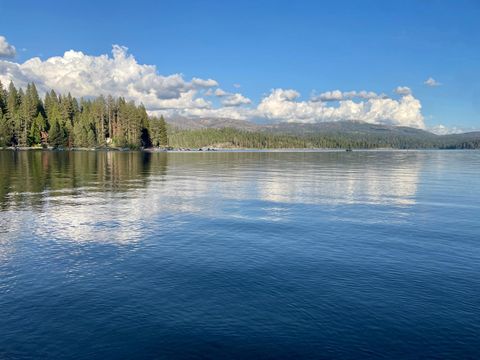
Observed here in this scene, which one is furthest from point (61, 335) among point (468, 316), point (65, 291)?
point (468, 316)

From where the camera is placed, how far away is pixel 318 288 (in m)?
22.0

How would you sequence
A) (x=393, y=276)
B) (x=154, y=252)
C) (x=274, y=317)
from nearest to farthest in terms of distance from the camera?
1. (x=274, y=317)
2. (x=393, y=276)
3. (x=154, y=252)

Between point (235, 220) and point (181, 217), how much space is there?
5869 mm

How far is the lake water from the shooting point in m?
16.3

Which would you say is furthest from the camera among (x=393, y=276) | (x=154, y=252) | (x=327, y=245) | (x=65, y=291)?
(x=327, y=245)

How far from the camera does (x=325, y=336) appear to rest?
55.3 ft

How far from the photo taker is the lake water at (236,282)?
53.5 ft

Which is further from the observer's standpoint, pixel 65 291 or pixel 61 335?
pixel 65 291

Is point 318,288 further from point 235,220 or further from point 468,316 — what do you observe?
point 235,220

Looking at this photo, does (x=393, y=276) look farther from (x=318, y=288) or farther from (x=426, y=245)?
(x=426, y=245)

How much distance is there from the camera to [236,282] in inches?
899

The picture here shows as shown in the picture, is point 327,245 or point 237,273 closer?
point 237,273

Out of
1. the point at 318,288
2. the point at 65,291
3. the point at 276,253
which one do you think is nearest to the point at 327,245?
the point at 276,253

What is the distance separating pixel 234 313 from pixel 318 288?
5664 mm
